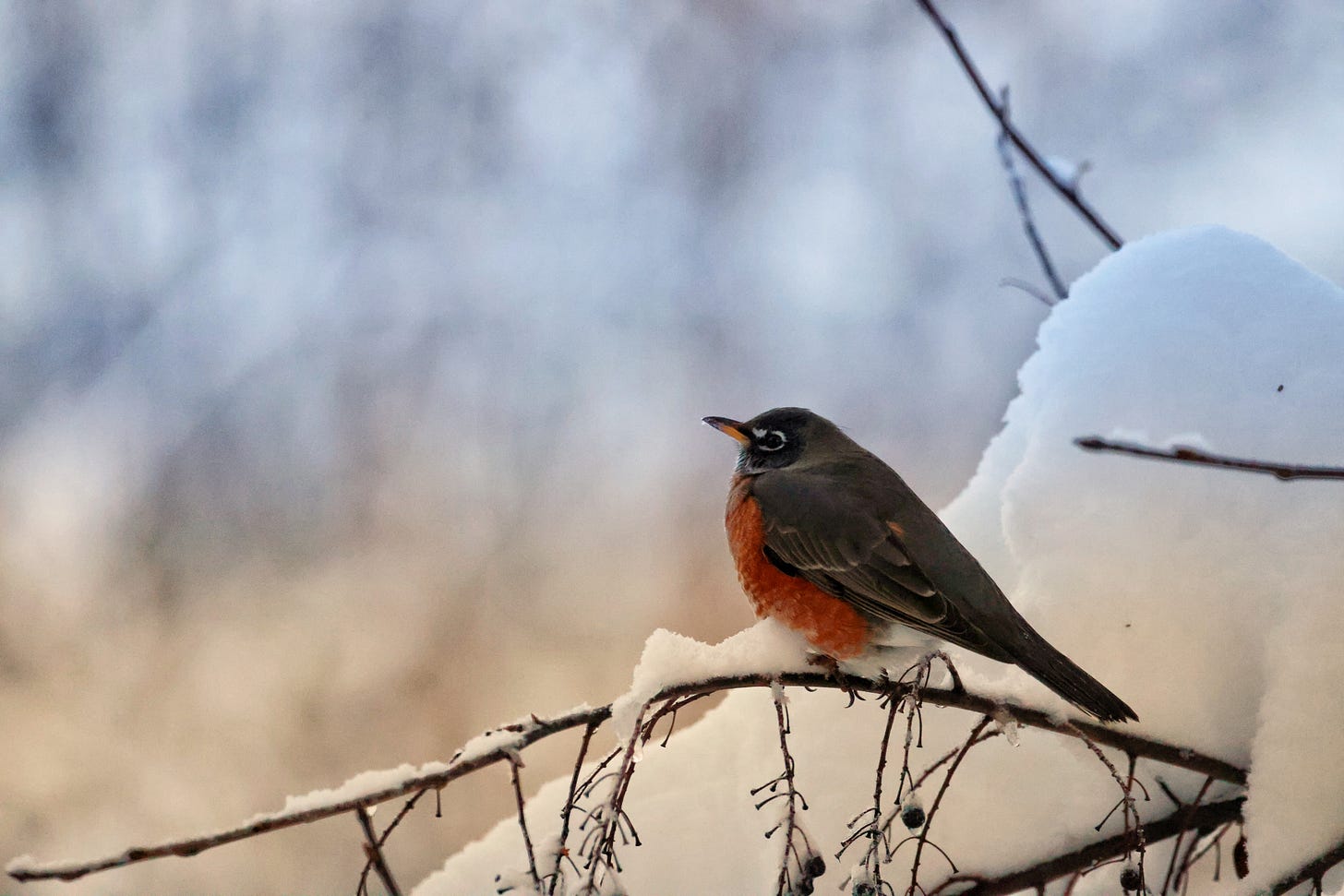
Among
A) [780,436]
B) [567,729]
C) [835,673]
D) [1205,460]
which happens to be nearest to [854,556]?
[835,673]

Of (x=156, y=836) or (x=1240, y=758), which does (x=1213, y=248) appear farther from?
(x=156, y=836)

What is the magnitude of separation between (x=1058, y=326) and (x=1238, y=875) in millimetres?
1118

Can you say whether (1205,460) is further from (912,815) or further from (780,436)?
(780,436)

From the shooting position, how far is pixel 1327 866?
1661 millimetres

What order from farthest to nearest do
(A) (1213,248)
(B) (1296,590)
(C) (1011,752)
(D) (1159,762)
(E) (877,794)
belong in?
(A) (1213,248) → (C) (1011,752) → (D) (1159,762) → (B) (1296,590) → (E) (877,794)

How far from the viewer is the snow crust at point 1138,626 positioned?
5.71 ft

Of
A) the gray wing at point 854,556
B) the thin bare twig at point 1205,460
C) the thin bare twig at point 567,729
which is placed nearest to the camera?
the thin bare twig at point 1205,460

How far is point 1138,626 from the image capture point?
1973 mm

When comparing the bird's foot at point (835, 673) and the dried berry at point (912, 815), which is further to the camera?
the bird's foot at point (835, 673)

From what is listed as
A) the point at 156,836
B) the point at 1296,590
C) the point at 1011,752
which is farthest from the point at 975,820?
the point at 156,836

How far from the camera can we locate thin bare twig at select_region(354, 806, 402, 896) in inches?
54.2

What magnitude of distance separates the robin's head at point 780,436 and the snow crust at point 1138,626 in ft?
2.95

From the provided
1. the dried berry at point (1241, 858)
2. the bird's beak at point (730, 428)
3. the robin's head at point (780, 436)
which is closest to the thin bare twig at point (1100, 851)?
the dried berry at point (1241, 858)

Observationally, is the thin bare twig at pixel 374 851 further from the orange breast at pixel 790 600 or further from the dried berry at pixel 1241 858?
the dried berry at pixel 1241 858
